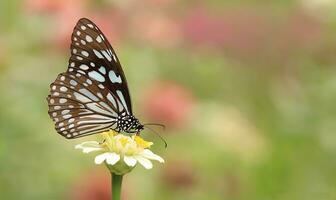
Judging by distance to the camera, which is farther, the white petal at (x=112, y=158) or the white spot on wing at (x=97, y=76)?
the white spot on wing at (x=97, y=76)

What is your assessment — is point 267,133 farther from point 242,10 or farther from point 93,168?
point 242,10

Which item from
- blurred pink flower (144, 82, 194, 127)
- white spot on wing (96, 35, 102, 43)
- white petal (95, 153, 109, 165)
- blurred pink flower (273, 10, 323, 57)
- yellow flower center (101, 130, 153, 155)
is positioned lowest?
white petal (95, 153, 109, 165)

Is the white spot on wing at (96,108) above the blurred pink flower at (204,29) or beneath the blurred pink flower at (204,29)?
beneath

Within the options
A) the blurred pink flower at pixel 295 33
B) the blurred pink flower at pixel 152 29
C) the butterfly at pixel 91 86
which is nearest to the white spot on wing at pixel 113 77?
the butterfly at pixel 91 86

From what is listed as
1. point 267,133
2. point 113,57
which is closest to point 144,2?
point 267,133

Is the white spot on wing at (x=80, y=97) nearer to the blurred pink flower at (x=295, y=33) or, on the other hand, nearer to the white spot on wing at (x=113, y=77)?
the white spot on wing at (x=113, y=77)

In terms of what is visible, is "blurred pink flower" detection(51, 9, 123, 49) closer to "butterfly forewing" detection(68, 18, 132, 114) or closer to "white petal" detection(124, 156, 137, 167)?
"butterfly forewing" detection(68, 18, 132, 114)

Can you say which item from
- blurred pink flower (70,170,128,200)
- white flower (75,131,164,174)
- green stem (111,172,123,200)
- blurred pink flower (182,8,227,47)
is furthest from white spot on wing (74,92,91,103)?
blurred pink flower (182,8,227,47)

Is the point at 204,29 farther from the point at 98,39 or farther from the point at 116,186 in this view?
the point at 116,186
